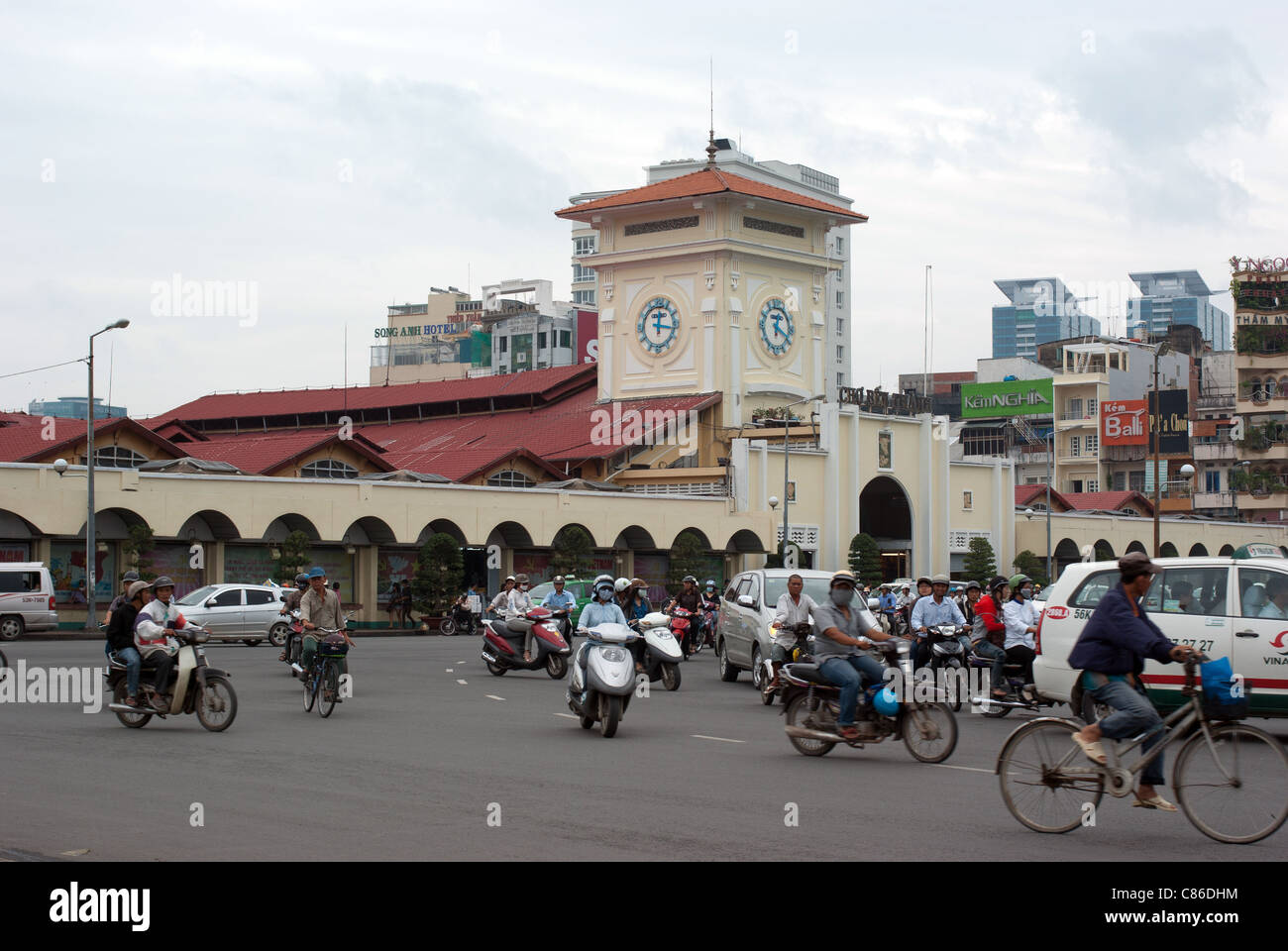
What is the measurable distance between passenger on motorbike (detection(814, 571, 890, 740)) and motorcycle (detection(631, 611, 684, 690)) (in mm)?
8448

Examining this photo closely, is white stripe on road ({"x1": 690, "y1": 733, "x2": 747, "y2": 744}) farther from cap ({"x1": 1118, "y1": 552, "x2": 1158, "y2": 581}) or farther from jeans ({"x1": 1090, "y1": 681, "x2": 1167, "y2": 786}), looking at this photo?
cap ({"x1": 1118, "y1": 552, "x2": 1158, "y2": 581})

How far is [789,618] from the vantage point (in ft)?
68.2

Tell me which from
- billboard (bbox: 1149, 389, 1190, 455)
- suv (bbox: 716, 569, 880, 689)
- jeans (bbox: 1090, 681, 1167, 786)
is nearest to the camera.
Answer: jeans (bbox: 1090, 681, 1167, 786)

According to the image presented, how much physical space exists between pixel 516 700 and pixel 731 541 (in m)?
43.5

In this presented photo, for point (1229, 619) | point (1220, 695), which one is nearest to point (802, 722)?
point (1229, 619)

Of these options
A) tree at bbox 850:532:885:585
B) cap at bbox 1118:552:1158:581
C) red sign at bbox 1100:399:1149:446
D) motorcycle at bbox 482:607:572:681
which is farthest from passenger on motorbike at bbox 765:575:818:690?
red sign at bbox 1100:399:1149:446

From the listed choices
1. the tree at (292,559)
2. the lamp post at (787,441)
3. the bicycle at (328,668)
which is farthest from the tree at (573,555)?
the bicycle at (328,668)

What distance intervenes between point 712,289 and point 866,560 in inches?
576

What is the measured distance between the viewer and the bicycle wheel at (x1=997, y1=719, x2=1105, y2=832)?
1027 centimetres

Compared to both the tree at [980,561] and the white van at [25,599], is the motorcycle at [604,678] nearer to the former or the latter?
the white van at [25,599]

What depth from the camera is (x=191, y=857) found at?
30.4ft

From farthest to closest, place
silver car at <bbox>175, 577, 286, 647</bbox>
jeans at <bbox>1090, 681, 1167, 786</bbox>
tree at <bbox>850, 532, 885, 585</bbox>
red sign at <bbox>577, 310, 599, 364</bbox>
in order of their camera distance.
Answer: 1. red sign at <bbox>577, 310, 599, 364</bbox>
2. tree at <bbox>850, 532, 885, 585</bbox>
3. silver car at <bbox>175, 577, 286, 647</bbox>
4. jeans at <bbox>1090, 681, 1167, 786</bbox>

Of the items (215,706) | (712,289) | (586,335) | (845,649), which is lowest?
(215,706)

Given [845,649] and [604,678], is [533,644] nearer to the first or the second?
[604,678]
